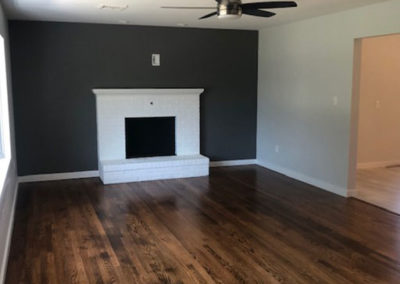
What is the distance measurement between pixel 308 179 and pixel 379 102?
1990mm

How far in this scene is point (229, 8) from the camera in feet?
11.3

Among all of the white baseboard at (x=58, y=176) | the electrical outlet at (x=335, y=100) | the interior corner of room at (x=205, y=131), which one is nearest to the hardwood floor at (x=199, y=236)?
the interior corner of room at (x=205, y=131)

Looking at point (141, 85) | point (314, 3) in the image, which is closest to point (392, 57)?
point (314, 3)

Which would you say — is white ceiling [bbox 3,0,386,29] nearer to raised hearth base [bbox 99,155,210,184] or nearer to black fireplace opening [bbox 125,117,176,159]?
black fireplace opening [bbox 125,117,176,159]

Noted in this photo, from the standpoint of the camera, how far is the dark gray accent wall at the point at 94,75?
5887 mm

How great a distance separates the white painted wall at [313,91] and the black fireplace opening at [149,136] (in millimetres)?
1614

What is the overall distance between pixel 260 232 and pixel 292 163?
2478 mm

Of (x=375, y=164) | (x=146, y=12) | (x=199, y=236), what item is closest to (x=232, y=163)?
(x=375, y=164)

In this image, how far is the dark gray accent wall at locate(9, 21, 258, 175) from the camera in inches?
232

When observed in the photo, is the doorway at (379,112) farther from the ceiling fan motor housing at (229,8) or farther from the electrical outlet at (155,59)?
the ceiling fan motor housing at (229,8)

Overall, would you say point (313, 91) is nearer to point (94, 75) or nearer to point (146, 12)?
point (146, 12)

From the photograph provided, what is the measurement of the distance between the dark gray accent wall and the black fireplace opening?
0.52 m

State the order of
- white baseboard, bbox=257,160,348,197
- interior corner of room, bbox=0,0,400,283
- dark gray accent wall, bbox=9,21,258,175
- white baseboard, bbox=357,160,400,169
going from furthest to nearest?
white baseboard, bbox=357,160,400,169 → dark gray accent wall, bbox=9,21,258,175 → white baseboard, bbox=257,160,348,197 → interior corner of room, bbox=0,0,400,283

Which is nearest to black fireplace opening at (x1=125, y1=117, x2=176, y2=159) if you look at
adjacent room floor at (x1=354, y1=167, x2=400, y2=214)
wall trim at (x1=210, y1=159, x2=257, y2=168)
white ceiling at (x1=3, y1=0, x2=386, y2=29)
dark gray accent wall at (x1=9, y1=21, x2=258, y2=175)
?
dark gray accent wall at (x1=9, y1=21, x2=258, y2=175)
